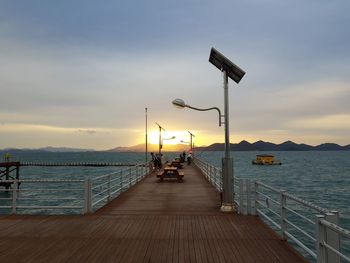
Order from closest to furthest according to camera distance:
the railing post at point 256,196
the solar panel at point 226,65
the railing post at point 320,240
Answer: the railing post at point 320,240, the railing post at point 256,196, the solar panel at point 226,65

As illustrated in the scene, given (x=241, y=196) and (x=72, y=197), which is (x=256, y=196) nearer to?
(x=241, y=196)

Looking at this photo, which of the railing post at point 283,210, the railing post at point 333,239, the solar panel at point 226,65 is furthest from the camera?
the solar panel at point 226,65

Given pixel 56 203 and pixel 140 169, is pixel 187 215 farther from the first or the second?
pixel 56 203

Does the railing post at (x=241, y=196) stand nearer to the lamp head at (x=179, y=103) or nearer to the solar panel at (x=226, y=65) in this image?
the lamp head at (x=179, y=103)

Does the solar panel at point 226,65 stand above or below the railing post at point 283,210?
above

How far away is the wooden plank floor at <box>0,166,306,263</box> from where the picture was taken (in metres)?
6.77

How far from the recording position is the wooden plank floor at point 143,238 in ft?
22.2

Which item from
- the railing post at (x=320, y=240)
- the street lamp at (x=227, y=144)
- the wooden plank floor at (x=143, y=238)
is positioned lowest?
the wooden plank floor at (x=143, y=238)

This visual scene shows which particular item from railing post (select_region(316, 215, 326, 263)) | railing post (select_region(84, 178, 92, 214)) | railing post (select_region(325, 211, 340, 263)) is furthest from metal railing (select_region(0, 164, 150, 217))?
railing post (select_region(325, 211, 340, 263))

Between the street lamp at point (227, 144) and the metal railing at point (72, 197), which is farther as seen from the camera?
A: the street lamp at point (227, 144)

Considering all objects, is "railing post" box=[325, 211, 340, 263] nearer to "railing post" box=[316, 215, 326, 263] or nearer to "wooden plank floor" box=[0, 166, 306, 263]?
"railing post" box=[316, 215, 326, 263]

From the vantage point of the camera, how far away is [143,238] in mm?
8109

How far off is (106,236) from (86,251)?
1174 mm

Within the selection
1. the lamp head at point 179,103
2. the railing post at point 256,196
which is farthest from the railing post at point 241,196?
the lamp head at point 179,103
